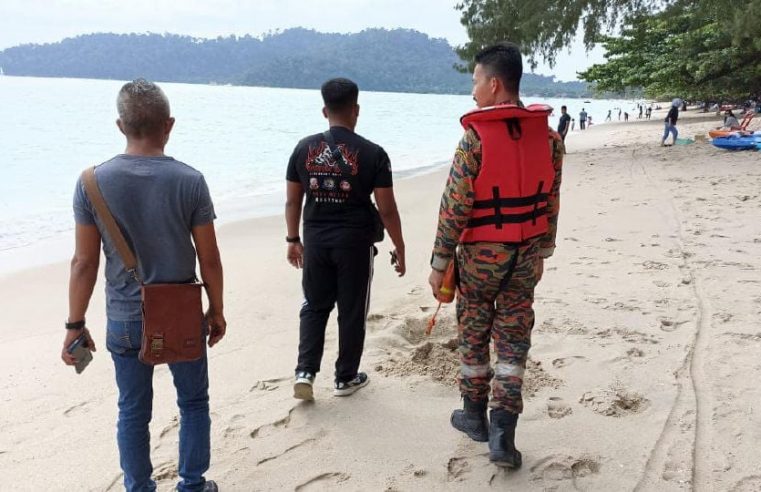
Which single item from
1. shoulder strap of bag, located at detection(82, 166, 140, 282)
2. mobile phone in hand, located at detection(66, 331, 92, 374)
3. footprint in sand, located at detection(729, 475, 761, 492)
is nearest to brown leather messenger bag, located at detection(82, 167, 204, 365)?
shoulder strap of bag, located at detection(82, 166, 140, 282)

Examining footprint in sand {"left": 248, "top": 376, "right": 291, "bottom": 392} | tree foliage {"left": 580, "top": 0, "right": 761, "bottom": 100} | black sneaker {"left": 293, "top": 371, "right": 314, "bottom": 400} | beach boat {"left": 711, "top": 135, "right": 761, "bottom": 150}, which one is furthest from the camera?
Result: tree foliage {"left": 580, "top": 0, "right": 761, "bottom": 100}

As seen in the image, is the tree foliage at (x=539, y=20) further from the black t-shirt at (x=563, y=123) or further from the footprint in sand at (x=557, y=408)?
the footprint in sand at (x=557, y=408)

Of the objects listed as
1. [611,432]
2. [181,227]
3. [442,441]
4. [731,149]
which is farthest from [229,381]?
[731,149]

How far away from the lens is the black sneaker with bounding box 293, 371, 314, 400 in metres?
3.30

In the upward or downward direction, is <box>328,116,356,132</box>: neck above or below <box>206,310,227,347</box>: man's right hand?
above

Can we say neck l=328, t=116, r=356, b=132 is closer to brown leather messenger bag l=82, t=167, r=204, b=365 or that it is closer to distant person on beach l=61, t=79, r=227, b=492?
distant person on beach l=61, t=79, r=227, b=492

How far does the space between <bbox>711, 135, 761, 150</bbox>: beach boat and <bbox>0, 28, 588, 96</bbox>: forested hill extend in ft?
430

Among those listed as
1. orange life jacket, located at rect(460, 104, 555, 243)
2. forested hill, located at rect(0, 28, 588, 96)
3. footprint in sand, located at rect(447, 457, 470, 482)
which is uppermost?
forested hill, located at rect(0, 28, 588, 96)

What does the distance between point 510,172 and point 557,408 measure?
4.72ft

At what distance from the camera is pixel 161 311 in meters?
2.20

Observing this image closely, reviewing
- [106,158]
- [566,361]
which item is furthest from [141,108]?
[106,158]

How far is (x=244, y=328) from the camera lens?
15.7 ft

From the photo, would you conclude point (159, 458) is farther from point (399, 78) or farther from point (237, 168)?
point (399, 78)

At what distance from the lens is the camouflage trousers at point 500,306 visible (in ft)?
8.43
